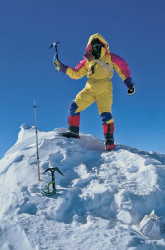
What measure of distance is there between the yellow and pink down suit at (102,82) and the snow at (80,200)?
3.79 feet

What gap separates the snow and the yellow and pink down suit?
45.5 inches

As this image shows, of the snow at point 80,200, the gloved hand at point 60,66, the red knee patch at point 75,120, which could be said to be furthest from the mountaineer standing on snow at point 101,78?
the snow at point 80,200

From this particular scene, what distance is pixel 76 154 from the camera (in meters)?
5.27

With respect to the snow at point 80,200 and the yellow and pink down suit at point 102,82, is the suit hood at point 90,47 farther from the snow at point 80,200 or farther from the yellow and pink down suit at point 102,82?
the snow at point 80,200

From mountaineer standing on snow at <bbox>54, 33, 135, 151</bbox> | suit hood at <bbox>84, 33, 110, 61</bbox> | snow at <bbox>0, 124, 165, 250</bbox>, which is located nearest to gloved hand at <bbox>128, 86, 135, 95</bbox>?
mountaineer standing on snow at <bbox>54, 33, 135, 151</bbox>

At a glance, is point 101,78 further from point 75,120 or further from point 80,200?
point 80,200

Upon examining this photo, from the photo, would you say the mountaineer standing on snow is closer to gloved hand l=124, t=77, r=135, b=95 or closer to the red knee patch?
gloved hand l=124, t=77, r=135, b=95

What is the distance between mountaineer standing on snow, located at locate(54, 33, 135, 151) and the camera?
598 cm

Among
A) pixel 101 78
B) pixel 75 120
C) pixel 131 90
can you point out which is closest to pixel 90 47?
pixel 101 78

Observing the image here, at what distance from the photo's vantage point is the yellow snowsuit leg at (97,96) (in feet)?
19.8

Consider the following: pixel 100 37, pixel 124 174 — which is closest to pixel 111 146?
pixel 124 174

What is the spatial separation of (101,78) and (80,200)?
3.40 meters

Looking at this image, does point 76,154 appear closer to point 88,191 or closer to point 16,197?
point 88,191

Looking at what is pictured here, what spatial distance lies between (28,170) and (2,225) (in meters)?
1.58
